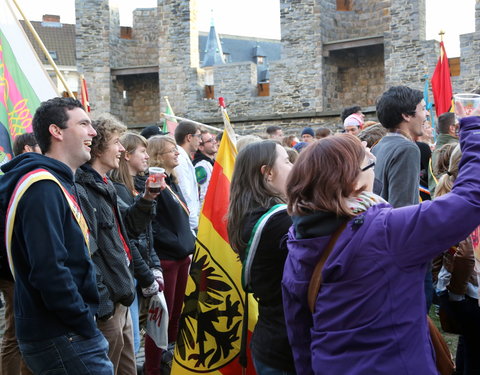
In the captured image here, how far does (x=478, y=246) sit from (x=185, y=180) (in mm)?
3182

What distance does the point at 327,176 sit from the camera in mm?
2307

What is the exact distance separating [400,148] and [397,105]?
366mm

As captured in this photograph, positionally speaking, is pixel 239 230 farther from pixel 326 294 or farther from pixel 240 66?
pixel 240 66

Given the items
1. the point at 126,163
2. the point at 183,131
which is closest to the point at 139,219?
the point at 126,163

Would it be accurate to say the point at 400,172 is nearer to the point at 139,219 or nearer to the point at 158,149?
the point at 139,219

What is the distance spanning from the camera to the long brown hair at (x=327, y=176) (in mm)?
2287

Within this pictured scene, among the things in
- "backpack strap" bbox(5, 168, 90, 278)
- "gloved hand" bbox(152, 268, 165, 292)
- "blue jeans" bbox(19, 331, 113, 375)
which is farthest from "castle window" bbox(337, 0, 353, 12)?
"blue jeans" bbox(19, 331, 113, 375)

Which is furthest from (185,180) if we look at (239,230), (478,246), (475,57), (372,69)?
(372,69)

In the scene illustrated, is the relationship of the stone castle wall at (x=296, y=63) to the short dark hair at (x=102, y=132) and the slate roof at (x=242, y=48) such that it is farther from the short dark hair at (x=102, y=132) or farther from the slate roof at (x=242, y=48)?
the slate roof at (x=242, y=48)

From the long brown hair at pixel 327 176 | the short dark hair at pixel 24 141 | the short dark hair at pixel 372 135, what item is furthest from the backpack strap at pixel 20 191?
the short dark hair at pixel 372 135

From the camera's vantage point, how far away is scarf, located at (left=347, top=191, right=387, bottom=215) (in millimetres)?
2271

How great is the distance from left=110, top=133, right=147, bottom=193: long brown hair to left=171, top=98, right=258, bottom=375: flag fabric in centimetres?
89

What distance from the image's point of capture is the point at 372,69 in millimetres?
18094

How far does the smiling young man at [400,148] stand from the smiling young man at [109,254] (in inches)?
58.6
